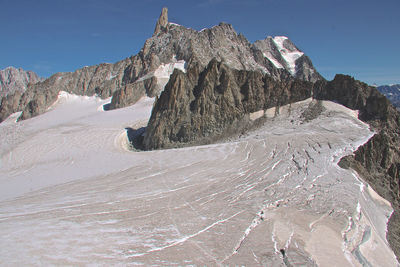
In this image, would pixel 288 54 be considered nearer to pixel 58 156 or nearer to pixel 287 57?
pixel 287 57

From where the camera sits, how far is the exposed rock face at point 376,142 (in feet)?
34.1

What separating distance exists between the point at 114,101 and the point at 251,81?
36.7 meters

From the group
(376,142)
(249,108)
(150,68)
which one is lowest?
(376,142)

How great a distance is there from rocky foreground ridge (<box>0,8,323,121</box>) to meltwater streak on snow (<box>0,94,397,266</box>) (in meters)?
38.9

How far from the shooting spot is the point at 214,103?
21000 mm

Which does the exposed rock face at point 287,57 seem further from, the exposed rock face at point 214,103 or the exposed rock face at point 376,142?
the exposed rock face at point 376,142

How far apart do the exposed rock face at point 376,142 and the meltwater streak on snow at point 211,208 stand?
22.5 inches

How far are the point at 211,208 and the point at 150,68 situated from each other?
5600 centimetres

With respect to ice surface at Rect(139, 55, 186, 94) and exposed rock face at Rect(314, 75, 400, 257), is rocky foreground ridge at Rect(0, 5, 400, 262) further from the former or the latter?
ice surface at Rect(139, 55, 186, 94)

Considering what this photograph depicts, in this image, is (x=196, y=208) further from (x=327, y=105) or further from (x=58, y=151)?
(x=58, y=151)

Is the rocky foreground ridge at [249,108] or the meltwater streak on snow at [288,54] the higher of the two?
the meltwater streak on snow at [288,54]

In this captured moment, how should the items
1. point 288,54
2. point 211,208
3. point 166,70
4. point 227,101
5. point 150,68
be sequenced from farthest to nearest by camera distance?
1. point 288,54
2. point 150,68
3. point 166,70
4. point 227,101
5. point 211,208

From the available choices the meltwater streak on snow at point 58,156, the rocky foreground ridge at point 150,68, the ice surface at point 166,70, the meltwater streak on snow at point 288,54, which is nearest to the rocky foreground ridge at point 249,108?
the meltwater streak on snow at point 58,156

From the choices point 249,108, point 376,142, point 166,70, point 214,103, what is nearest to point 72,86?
point 166,70
